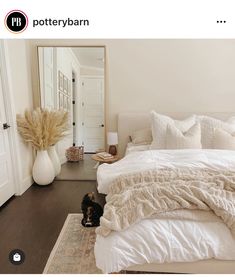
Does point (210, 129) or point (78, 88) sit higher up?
point (78, 88)

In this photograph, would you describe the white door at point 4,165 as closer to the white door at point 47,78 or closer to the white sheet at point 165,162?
the white door at point 47,78

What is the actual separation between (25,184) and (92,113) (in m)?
1.31

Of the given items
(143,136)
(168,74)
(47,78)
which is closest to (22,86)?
(47,78)

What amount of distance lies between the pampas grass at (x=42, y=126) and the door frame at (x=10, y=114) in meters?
0.14

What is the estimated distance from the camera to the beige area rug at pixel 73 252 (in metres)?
1.45

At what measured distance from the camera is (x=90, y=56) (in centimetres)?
291

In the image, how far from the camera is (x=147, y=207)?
3.87ft

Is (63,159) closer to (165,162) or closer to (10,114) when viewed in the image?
(10,114)

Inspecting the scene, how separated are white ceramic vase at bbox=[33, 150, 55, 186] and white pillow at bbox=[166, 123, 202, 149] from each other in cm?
161

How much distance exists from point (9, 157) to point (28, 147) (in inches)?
16.9

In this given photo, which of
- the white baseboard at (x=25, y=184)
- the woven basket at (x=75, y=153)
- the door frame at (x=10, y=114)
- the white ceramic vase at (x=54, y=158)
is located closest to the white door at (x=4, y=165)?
the door frame at (x=10, y=114)
